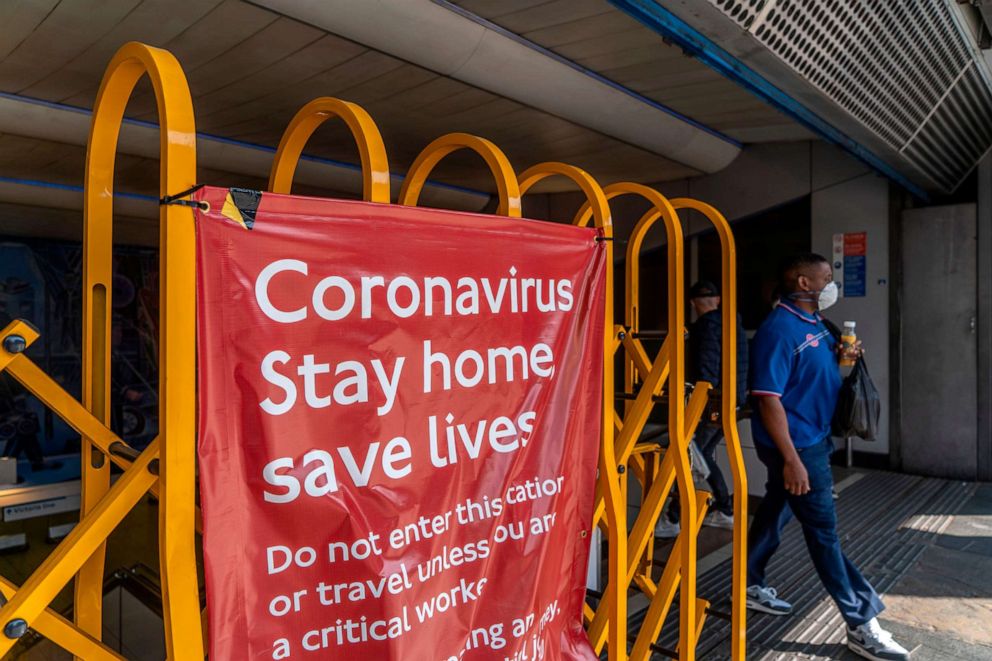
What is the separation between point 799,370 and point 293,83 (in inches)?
115

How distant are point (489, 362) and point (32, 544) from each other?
119 inches

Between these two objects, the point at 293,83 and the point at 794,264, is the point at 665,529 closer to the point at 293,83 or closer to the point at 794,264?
the point at 794,264

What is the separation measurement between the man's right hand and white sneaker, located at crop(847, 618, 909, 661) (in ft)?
2.09

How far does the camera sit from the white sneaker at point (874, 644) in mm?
2924

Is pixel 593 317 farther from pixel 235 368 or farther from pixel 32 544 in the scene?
pixel 32 544

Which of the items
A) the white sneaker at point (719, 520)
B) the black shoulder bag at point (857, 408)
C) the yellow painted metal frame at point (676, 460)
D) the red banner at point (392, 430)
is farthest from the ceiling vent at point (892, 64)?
the white sneaker at point (719, 520)

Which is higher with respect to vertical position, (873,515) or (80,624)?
(80,624)

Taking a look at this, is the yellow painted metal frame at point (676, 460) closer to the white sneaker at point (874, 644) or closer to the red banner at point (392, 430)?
the red banner at point (392, 430)

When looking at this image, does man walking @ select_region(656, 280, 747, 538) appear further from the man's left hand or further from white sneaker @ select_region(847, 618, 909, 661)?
white sneaker @ select_region(847, 618, 909, 661)

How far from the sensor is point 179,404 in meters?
1.17

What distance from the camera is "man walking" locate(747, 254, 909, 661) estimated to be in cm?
295

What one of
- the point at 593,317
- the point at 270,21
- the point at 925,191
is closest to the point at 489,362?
the point at 593,317

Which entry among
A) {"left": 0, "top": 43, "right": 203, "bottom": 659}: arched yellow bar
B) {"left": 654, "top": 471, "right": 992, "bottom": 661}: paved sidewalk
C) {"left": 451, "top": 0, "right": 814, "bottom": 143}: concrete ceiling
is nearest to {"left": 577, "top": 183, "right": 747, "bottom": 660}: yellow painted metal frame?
{"left": 654, "top": 471, "right": 992, "bottom": 661}: paved sidewalk

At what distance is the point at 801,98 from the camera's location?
3576 mm
